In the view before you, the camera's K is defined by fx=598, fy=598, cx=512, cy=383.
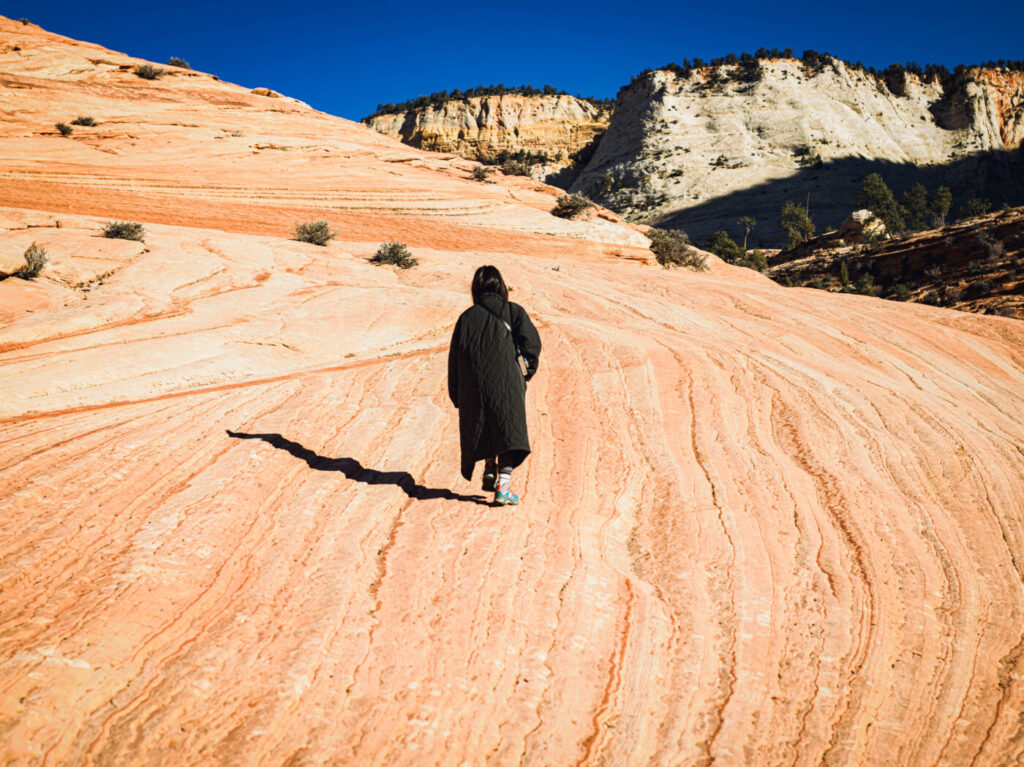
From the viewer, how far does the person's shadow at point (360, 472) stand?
4410 millimetres

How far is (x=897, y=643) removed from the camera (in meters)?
3.21

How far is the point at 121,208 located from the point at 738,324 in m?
14.2

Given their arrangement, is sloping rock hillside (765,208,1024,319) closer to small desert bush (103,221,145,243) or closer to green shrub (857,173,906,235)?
green shrub (857,173,906,235)

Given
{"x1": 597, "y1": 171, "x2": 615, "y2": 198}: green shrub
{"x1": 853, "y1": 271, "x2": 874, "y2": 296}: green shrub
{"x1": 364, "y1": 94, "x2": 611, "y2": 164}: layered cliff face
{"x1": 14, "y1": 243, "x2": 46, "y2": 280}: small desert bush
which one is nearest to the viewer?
{"x1": 14, "y1": 243, "x2": 46, "y2": 280}: small desert bush

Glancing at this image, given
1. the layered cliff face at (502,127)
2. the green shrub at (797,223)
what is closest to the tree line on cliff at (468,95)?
the layered cliff face at (502,127)

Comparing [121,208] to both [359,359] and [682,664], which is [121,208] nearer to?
[359,359]

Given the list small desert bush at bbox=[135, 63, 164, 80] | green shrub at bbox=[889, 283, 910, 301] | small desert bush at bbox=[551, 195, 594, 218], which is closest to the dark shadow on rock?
green shrub at bbox=[889, 283, 910, 301]

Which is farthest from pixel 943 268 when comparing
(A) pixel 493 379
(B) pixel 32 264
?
(B) pixel 32 264

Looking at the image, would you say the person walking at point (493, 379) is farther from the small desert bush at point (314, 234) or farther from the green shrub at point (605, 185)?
the green shrub at point (605, 185)

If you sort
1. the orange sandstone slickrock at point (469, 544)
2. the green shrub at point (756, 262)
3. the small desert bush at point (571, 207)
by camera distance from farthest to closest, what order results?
the green shrub at point (756, 262) → the small desert bush at point (571, 207) → the orange sandstone slickrock at point (469, 544)

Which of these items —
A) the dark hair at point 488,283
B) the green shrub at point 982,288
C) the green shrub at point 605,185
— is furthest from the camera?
the green shrub at point 605,185

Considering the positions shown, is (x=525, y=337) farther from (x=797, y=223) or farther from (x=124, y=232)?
(x=797, y=223)

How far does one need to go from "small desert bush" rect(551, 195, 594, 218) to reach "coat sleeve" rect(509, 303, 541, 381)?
16.3 meters

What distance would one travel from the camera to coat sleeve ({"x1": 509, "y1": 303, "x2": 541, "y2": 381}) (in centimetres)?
431
